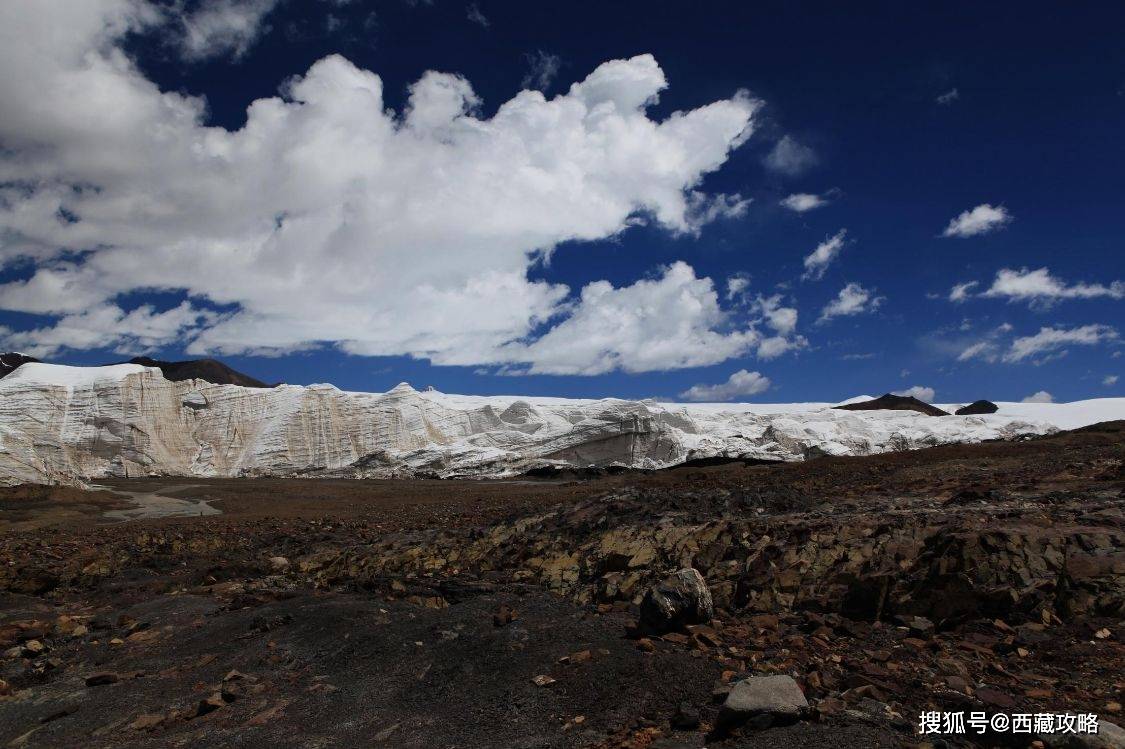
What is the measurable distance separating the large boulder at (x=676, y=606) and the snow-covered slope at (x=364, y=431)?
4252cm

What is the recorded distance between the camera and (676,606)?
7.71 metres

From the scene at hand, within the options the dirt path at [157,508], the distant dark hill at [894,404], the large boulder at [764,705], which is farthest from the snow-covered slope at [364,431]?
the large boulder at [764,705]

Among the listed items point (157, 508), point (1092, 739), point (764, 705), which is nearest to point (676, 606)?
point (764, 705)

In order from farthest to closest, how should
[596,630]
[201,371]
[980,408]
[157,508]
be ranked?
[201,371] < [980,408] < [157,508] < [596,630]

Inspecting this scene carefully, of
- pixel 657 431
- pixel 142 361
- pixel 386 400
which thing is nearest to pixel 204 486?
pixel 386 400

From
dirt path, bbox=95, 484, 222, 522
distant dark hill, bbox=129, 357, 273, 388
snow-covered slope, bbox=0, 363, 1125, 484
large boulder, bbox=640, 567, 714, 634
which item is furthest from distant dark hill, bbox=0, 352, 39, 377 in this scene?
large boulder, bbox=640, 567, 714, 634

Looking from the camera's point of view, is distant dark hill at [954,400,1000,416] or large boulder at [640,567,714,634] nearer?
large boulder at [640,567,714,634]

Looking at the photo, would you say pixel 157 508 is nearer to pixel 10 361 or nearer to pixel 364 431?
pixel 364 431

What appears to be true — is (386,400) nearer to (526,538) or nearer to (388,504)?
(388,504)

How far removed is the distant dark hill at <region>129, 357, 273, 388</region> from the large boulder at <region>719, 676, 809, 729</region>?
11877 cm

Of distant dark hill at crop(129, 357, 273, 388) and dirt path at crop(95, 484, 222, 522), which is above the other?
distant dark hill at crop(129, 357, 273, 388)

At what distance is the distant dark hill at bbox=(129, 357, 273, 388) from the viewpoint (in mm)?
115250

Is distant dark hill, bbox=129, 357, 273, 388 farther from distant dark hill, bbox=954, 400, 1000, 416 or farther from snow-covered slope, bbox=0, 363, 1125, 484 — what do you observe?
distant dark hill, bbox=954, 400, 1000, 416

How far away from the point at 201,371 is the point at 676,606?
13039cm
